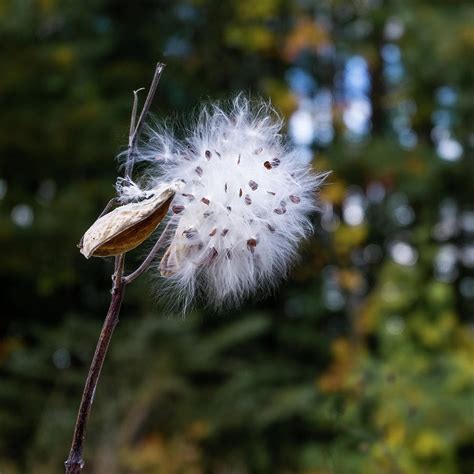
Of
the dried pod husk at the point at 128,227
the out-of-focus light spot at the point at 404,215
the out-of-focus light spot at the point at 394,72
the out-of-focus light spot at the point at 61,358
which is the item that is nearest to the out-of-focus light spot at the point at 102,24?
the out-of-focus light spot at the point at 394,72

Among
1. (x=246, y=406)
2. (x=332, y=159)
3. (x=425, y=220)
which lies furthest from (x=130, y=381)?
(x=425, y=220)

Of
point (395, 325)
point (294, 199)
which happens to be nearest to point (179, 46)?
point (395, 325)

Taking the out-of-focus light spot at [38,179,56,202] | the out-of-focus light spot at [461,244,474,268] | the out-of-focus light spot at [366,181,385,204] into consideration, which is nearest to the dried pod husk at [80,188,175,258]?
the out-of-focus light spot at [38,179,56,202]

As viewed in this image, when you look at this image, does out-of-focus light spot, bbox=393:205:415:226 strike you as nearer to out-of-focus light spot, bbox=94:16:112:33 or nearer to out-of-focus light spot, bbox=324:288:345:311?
out-of-focus light spot, bbox=324:288:345:311

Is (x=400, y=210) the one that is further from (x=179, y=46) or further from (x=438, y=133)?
(x=179, y=46)

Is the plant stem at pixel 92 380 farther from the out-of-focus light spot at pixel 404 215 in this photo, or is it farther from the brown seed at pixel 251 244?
the out-of-focus light spot at pixel 404 215

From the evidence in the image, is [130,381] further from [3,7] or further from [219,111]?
[219,111]
